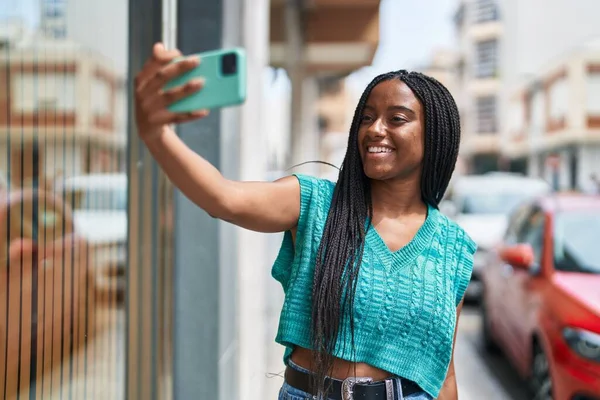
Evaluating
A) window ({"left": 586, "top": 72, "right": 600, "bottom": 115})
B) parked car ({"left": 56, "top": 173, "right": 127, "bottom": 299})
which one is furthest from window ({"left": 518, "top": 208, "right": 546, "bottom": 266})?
window ({"left": 586, "top": 72, "right": 600, "bottom": 115})

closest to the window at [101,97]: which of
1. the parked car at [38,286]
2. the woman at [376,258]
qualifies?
the parked car at [38,286]

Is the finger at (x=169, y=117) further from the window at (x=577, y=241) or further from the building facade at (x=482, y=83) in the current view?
the building facade at (x=482, y=83)

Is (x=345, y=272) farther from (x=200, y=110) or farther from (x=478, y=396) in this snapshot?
(x=478, y=396)

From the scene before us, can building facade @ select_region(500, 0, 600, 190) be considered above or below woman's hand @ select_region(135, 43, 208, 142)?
above

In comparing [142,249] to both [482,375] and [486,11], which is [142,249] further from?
[486,11]

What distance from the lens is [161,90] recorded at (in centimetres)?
122

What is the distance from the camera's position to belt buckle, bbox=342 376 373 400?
176 centimetres

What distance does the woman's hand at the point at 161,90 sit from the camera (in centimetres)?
121

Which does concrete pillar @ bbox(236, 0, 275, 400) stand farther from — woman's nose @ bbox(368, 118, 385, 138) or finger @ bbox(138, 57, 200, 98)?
finger @ bbox(138, 57, 200, 98)

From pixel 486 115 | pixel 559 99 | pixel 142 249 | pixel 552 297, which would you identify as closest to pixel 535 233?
pixel 552 297

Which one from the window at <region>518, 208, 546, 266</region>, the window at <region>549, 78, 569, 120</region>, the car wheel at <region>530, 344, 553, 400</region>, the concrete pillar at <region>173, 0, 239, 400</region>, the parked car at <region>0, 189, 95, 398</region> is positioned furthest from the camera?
the window at <region>549, 78, 569, 120</region>

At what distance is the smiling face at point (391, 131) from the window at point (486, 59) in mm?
51192

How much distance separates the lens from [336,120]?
3725cm

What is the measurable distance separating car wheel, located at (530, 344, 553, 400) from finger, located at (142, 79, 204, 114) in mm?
3695
